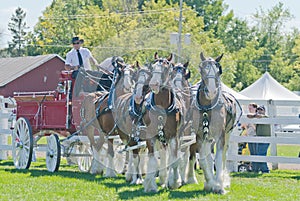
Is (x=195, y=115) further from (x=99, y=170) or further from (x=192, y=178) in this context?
(x=99, y=170)

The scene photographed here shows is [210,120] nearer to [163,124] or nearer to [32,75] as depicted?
[163,124]

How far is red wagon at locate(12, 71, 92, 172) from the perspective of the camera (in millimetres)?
14328

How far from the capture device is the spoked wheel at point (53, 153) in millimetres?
14172

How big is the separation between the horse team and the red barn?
112 feet

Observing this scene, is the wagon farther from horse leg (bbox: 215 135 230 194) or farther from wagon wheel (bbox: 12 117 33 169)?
horse leg (bbox: 215 135 230 194)

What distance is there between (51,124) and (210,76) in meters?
5.08

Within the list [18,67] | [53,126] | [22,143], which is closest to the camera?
[53,126]

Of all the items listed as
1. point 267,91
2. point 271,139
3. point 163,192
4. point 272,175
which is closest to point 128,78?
point 163,192

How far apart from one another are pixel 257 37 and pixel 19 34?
3604 centimetres

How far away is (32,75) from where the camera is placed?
47312 millimetres

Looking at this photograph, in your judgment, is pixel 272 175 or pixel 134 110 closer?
pixel 134 110

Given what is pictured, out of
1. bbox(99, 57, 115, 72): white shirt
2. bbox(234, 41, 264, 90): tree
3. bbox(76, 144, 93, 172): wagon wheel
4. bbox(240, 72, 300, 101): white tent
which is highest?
bbox(234, 41, 264, 90): tree

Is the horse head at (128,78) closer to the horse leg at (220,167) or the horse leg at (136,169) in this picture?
the horse leg at (136,169)

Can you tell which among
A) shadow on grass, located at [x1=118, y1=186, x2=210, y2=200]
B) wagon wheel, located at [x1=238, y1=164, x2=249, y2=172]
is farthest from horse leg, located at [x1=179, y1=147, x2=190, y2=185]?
wagon wheel, located at [x1=238, y1=164, x2=249, y2=172]
